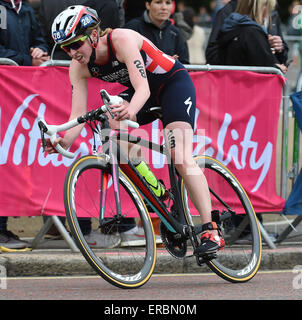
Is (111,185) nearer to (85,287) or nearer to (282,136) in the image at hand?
(85,287)

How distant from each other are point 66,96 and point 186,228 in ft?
7.59

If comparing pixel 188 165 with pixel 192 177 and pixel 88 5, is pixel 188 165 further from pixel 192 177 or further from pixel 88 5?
pixel 88 5

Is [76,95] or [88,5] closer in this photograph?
[76,95]

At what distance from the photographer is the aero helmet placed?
571 cm

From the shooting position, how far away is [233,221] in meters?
6.98

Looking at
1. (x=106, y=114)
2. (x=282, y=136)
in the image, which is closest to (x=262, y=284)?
(x=106, y=114)

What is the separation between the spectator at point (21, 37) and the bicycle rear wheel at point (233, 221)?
99.9 inches

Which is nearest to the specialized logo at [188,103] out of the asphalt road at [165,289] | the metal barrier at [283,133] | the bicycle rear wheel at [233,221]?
the bicycle rear wheel at [233,221]

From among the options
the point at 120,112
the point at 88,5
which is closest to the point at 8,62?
the point at 88,5

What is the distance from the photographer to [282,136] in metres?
8.66

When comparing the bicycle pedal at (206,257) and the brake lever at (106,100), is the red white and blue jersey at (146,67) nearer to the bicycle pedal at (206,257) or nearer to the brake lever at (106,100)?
the brake lever at (106,100)

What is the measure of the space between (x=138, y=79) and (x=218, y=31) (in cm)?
363

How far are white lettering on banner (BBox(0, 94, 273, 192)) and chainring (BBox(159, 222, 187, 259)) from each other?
3.10 ft
